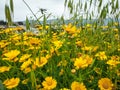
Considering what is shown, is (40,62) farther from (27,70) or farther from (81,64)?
(81,64)

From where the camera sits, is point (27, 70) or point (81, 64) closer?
point (81, 64)

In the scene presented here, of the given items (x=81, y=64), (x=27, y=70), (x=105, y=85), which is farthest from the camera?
(x=27, y=70)

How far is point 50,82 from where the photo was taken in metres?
1.49

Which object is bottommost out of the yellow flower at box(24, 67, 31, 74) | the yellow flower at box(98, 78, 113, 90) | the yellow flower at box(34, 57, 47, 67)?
the yellow flower at box(98, 78, 113, 90)

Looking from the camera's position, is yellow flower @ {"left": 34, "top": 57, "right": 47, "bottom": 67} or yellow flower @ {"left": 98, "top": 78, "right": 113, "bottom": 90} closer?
yellow flower @ {"left": 98, "top": 78, "right": 113, "bottom": 90}

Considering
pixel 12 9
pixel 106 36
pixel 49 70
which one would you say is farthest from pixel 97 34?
pixel 12 9

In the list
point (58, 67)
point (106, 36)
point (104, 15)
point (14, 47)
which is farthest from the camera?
point (106, 36)

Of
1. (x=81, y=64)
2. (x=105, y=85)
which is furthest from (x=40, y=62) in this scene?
(x=105, y=85)

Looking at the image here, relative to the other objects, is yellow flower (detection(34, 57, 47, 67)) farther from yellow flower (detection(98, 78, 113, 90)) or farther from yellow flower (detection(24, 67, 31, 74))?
yellow flower (detection(98, 78, 113, 90))

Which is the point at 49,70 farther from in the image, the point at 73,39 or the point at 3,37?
the point at 3,37

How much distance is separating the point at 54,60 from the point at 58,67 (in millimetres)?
99

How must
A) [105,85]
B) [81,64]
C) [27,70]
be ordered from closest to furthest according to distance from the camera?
1. [105,85]
2. [81,64]
3. [27,70]

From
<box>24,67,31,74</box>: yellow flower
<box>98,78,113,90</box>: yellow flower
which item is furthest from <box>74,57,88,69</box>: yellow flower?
<box>24,67,31,74</box>: yellow flower

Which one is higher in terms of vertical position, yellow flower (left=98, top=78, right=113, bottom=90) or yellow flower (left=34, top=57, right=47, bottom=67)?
yellow flower (left=34, top=57, right=47, bottom=67)
